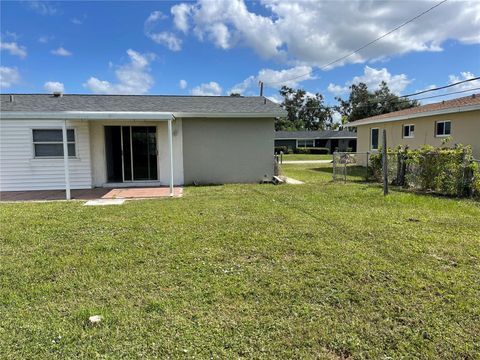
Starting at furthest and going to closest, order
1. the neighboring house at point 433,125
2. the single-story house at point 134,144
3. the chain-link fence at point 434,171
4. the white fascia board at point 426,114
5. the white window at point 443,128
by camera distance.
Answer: the white window at point 443,128 < the neighboring house at point 433,125 < the white fascia board at point 426,114 < the single-story house at point 134,144 < the chain-link fence at point 434,171

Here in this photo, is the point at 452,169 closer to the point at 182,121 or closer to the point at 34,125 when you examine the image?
the point at 182,121

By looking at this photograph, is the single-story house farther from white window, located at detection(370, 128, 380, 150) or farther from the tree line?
the tree line

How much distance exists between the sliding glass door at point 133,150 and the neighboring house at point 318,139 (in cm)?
4093

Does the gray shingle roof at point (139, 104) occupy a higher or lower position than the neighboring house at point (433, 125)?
higher

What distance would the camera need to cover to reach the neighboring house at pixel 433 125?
1310 centimetres

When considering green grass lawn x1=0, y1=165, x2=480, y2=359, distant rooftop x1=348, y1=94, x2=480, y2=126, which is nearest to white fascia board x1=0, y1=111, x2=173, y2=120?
green grass lawn x1=0, y1=165, x2=480, y2=359

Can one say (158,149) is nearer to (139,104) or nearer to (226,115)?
(139,104)

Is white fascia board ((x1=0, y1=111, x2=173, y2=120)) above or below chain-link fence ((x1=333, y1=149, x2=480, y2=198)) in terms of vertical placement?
above

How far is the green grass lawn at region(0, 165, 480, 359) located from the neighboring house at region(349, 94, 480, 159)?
8.12 m

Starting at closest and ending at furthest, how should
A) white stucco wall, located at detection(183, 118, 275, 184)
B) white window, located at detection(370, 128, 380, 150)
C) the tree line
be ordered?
1. white stucco wall, located at detection(183, 118, 275, 184)
2. white window, located at detection(370, 128, 380, 150)
3. the tree line

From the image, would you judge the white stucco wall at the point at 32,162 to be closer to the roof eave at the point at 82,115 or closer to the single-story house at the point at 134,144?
the single-story house at the point at 134,144

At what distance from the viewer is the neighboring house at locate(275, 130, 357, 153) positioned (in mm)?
51750

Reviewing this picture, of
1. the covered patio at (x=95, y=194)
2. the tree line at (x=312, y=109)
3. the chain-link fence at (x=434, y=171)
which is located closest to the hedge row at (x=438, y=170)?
the chain-link fence at (x=434, y=171)

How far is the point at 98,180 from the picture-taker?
11.8 metres
